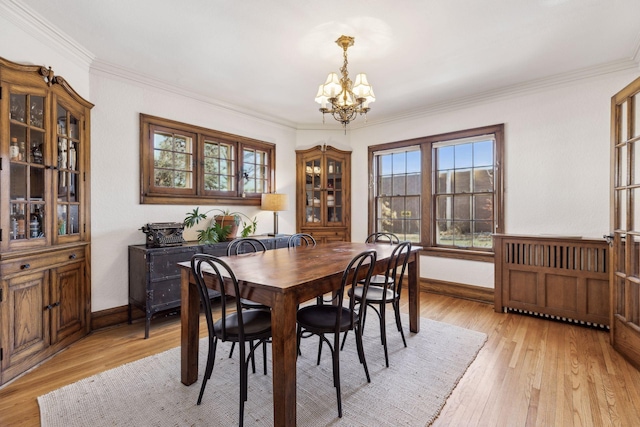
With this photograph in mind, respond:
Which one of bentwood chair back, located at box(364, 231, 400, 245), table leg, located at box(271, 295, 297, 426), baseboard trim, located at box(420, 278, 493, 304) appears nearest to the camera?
table leg, located at box(271, 295, 297, 426)

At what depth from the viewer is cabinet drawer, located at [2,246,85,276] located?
7.12ft

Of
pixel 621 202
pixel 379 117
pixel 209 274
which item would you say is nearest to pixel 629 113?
pixel 621 202

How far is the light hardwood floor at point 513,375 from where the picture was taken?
1.81 meters

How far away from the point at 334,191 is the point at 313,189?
376mm

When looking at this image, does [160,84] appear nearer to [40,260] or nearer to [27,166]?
[27,166]

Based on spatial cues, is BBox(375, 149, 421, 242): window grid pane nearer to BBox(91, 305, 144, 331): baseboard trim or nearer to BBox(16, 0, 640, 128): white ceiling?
BBox(16, 0, 640, 128): white ceiling

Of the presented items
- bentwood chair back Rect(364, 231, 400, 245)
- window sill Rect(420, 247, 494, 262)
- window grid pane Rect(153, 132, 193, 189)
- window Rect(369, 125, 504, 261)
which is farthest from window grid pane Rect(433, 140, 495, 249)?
window grid pane Rect(153, 132, 193, 189)

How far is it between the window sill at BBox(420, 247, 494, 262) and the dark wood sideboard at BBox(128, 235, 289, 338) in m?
3.13

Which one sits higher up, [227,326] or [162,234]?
[162,234]

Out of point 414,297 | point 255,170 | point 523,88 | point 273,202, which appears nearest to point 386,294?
point 414,297

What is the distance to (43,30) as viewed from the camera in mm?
2475

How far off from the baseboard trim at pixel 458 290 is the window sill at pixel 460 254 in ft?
1.24

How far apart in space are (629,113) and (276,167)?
412 cm

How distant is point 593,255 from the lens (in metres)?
3.08
